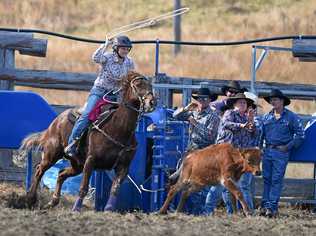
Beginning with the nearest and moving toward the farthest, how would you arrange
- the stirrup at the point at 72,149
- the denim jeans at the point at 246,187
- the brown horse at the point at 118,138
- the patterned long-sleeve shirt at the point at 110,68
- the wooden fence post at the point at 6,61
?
the brown horse at the point at 118,138, the patterned long-sleeve shirt at the point at 110,68, the stirrup at the point at 72,149, the denim jeans at the point at 246,187, the wooden fence post at the point at 6,61

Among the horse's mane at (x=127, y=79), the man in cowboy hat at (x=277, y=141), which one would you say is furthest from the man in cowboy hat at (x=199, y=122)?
the horse's mane at (x=127, y=79)

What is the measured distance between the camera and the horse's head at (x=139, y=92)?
12.9 metres

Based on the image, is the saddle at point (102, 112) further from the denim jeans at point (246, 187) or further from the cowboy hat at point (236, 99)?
the denim jeans at point (246, 187)

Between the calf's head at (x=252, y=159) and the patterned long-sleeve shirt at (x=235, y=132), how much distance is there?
63 cm

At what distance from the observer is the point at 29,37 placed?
701 inches

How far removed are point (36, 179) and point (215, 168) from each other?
2.60 m

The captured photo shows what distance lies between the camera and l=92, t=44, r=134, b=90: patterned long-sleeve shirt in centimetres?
1324

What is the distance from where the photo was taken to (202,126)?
45.6ft

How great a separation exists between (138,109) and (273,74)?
21.1 metres

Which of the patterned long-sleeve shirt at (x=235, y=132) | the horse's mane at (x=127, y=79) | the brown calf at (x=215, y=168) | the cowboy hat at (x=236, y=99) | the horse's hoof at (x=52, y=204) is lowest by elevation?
the horse's hoof at (x=52, y=204)

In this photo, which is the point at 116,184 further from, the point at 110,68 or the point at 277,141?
Answer: the point at 277,141

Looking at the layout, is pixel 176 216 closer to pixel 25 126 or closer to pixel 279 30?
pixel 25 126

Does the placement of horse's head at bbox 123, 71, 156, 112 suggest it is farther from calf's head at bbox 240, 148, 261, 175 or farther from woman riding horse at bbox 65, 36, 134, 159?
calf's head at bbox 240, 148, 261, 175

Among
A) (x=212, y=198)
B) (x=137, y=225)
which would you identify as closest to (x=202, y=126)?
(x=212, y=198)
